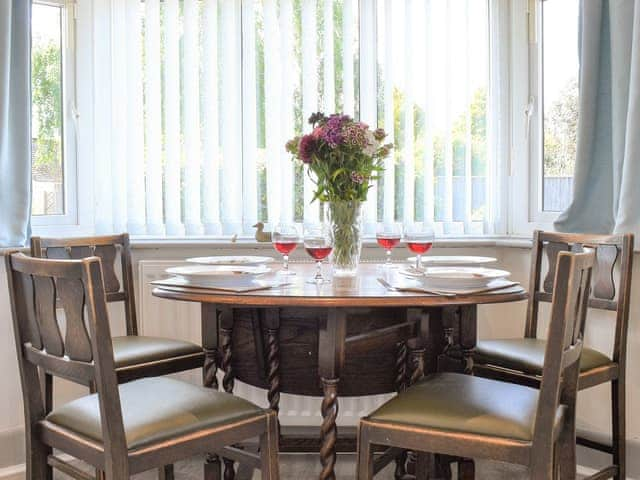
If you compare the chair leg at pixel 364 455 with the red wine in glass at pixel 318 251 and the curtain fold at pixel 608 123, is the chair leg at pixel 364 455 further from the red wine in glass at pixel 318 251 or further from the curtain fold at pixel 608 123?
the curtain fold at pixel 608 123

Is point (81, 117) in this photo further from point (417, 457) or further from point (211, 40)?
point (417, 457)

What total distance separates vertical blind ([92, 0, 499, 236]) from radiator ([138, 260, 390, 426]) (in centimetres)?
25

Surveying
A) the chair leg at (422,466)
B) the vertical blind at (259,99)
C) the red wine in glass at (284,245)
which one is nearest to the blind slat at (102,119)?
the vertical blind at (259,99)

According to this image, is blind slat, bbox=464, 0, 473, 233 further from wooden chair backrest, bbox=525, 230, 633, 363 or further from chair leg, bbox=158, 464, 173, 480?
chair leg, bbox=158, 464, 173, 480

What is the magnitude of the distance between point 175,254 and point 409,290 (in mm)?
1499

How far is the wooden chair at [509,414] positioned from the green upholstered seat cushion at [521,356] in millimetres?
443

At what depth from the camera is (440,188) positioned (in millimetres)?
3266

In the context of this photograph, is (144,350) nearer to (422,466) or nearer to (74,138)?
(422,466)

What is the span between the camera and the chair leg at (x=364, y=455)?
1.79 metres

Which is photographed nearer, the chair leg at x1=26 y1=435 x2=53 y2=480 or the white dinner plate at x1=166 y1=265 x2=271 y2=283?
the chair leg at x1=26 y1=435 x2=53 y2=480

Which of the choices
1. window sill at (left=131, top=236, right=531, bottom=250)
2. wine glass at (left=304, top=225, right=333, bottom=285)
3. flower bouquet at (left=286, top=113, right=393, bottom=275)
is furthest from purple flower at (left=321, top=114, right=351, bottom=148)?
window sill at (left=131, top=236, right=531, bottom=250)

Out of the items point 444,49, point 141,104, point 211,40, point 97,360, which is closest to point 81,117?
point 141,104

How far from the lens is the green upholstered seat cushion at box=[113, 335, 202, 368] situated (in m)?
2.37

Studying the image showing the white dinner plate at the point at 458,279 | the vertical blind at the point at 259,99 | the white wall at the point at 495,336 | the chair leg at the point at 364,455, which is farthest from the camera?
the vertical blind at the point at 259,99
